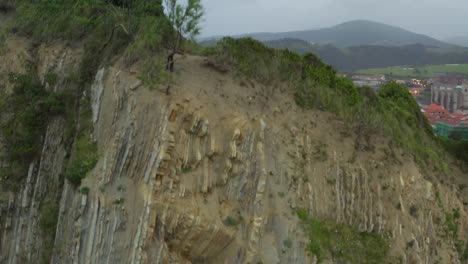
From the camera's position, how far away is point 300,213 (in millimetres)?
14875

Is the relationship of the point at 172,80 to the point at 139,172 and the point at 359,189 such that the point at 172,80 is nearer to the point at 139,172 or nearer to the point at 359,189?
the point at 139,172

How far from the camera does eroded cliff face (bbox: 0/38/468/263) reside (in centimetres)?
1394

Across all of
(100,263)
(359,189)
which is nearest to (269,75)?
(359,189)

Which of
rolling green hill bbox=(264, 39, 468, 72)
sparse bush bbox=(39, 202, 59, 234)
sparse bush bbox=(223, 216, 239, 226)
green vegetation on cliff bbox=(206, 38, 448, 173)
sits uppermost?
rolling green hill bbox=(264, 39, 468, 72)

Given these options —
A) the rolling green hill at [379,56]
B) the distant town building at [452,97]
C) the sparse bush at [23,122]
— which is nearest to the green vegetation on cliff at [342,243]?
the sparse bush at [23,122]

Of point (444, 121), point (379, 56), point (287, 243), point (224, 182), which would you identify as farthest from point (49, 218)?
point (379, 56)

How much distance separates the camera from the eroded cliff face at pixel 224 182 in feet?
45.7

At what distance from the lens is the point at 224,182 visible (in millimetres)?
14727

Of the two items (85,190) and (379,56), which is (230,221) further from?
(379,56)

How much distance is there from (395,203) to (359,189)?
1500 mm

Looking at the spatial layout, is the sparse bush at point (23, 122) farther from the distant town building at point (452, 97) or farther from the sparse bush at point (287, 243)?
the distant town building at point (452, 97)

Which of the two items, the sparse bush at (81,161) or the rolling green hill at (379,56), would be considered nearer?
the sparse bush at (81,161)

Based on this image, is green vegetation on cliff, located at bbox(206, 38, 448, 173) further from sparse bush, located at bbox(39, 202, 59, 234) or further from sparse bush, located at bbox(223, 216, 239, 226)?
sparse bush, located at bbox(39, 202, 59, 234)

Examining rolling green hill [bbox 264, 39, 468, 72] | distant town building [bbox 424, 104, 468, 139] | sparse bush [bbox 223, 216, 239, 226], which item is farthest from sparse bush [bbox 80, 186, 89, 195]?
rolling green hill [bbox 264, 39, 468, 72]
